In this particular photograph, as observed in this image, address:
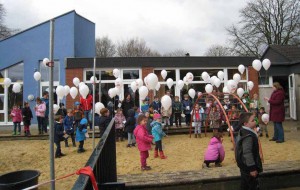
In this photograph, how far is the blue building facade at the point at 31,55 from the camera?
62.2 feet

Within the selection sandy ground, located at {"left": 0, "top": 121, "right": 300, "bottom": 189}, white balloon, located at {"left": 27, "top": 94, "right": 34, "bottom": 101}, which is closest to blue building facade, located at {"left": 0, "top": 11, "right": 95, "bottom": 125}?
white balloon, located at {"left": 27, "top": 94, "right": 34, "bottom": 101}

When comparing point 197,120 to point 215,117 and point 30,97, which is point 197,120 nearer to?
point 215,117

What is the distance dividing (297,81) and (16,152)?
15.8m

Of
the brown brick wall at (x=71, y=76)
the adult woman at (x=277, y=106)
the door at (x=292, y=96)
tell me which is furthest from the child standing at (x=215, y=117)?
the door at (x=292, y=96)

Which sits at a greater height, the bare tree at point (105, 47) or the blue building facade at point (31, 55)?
the bare tree at point (105, 47)

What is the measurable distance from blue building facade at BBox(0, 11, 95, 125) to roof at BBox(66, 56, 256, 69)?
1.87m

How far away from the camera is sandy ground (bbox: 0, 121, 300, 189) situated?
822 cm

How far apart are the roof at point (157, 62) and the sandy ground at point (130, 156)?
6275 mm

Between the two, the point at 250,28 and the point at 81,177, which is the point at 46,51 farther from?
the point at 250,28

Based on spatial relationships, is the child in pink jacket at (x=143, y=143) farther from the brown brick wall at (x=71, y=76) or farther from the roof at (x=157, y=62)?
the brown brick wall at (x=71, y=76)

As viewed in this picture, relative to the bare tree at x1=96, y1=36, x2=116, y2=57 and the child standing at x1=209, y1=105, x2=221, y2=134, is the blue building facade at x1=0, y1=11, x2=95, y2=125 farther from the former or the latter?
the bare tree at x1=96, y1=36, x2=116, y2=57

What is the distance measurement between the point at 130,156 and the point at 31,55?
1248 cm

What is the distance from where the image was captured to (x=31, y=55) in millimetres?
19297

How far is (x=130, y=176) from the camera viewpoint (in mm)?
5816
